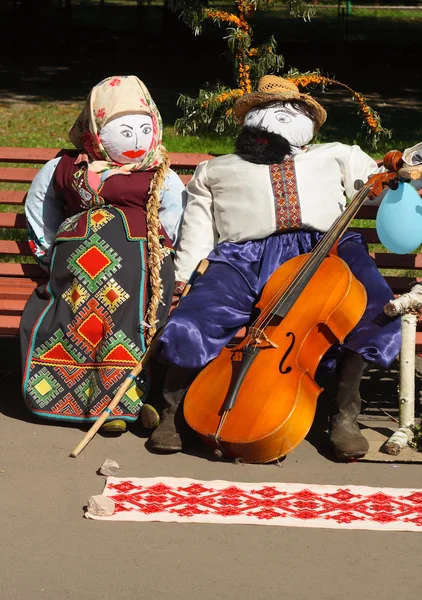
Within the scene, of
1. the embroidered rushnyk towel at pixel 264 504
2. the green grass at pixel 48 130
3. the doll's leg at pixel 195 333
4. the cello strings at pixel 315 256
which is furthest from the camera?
the green grass at pixel 48 130

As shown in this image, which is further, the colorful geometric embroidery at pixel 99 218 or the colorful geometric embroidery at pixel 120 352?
the colorful geometric embroidery at pixel 99 218

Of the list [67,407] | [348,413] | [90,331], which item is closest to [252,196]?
[90,331]

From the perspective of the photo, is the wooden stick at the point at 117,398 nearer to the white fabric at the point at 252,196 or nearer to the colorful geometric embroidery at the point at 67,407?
the colorful geometric embroidery at the point at 67,407

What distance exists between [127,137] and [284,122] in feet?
2.32

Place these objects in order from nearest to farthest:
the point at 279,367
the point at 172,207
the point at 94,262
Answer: the point at 279,367
the point at 94,262
the point at 172,207

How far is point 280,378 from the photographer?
4207mm

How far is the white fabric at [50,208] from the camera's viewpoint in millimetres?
5113

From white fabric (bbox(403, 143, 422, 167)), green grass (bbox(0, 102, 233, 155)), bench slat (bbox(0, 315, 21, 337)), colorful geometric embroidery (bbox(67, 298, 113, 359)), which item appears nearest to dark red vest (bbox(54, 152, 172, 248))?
colorful geometric embroidery (bbox(67, 298, 113, 359))

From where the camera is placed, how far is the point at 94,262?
4863mm

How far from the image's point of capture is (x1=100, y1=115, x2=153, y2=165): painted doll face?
4.99 meters

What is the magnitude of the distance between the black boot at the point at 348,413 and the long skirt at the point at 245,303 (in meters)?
0.07

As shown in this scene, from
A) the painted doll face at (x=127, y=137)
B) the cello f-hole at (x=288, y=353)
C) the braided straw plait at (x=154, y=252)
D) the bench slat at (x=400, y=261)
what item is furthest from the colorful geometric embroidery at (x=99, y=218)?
the bench slat at (x=400, y=261)

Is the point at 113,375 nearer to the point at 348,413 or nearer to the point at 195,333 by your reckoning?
the point at 195,333

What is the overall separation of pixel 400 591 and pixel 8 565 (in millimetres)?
1260
